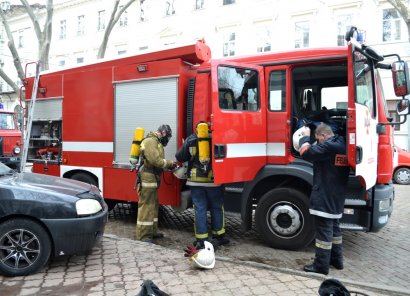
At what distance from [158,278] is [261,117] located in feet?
8.26

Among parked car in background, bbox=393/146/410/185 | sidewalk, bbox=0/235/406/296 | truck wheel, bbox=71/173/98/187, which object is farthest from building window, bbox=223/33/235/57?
sidewalk, bbox=0/235/406/296

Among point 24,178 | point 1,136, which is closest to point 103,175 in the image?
point 24,178

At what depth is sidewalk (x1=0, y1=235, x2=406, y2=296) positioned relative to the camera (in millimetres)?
3930

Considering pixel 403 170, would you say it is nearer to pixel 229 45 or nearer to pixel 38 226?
pixel 38 226

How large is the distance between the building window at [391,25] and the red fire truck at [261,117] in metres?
16.7

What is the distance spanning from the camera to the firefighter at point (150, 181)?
5.62m

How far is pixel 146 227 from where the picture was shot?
→ 580 centimetres

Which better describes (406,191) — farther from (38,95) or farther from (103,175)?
(38,95)

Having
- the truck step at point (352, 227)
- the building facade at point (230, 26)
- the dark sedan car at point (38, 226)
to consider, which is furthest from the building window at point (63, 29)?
the truck step at point (352, 227)

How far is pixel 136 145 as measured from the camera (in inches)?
233

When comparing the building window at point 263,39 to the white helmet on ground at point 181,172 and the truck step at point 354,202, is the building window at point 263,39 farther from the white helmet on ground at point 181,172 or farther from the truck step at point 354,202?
the truck step at point 354,202

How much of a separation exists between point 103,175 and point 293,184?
3.13 meters

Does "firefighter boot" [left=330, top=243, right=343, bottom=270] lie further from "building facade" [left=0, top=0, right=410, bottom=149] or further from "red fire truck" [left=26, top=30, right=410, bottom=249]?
"building facade" [left=0, top=0, right=410, bottom=149]

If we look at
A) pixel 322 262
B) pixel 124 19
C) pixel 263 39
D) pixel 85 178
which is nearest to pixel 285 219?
pixel 322 262
